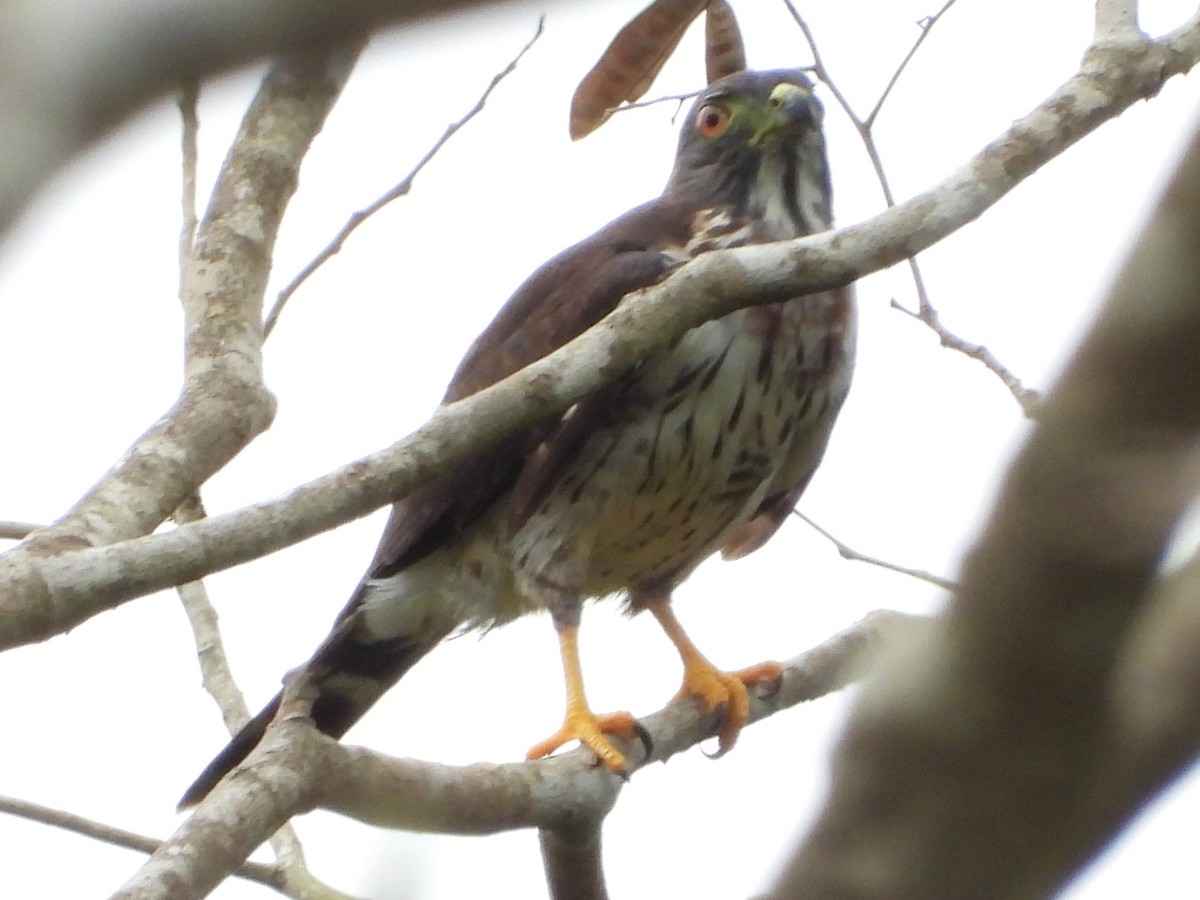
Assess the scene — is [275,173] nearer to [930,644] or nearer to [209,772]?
[209,772]

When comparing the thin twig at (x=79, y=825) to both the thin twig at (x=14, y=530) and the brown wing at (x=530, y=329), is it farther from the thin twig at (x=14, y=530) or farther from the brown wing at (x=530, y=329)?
the brown wing at (x=530, y=329)

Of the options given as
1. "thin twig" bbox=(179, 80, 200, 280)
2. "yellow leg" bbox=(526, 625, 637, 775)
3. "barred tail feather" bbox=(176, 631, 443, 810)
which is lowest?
"yellow leg" bbox=(526, 625, 637, 775)

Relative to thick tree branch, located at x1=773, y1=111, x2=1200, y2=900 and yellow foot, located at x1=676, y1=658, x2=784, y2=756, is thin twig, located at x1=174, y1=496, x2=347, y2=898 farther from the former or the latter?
thick tree branch, located at x1=773, y1=111, x2=1200, y2=900

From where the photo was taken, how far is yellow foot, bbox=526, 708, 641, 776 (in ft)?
10.4

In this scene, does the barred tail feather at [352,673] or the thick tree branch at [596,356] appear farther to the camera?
the barred tail feather at [352,673]

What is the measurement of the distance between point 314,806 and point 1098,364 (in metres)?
1.81

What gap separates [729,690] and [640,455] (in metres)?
0.66

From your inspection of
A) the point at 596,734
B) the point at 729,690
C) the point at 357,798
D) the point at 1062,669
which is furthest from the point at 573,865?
the point at 1062,669

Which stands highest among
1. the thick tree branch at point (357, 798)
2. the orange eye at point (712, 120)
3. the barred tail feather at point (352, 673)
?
the orange eye at point (712, 120)

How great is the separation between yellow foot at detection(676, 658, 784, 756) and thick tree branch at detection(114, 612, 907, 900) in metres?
0.85

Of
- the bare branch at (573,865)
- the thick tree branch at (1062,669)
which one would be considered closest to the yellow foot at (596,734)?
the bare branch at (573,865)

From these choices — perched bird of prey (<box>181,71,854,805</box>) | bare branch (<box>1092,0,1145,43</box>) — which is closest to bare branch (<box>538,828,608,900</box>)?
perched bird of prey (<box>181,71,854,805</box>)

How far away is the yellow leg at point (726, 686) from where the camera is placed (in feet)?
12.7

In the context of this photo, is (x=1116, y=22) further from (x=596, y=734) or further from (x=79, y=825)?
(x=79, y=825)
